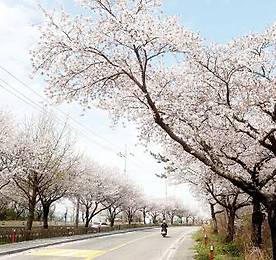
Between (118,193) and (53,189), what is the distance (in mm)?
25229

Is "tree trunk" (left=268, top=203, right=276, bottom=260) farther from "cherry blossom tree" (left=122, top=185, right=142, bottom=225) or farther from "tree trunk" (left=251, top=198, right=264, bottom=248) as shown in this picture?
"cherry blossom tree" (left=122, top=185, right=142, bottom=225)

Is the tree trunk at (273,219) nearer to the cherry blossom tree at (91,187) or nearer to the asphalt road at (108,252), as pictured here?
the asphalt road at (108,252)

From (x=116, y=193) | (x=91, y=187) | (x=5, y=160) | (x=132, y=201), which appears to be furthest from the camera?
(x=132, y=201)

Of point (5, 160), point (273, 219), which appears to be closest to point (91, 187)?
point (5, 160)

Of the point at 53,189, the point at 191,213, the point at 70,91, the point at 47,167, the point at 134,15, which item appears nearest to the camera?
the point at 134,15

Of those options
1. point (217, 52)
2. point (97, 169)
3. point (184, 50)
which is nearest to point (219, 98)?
point (217, 52)

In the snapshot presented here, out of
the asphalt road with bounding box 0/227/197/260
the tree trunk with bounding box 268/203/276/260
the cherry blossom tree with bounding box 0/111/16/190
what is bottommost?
the asphalt road with bounding box 0/227/197/260

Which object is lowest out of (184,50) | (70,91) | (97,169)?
(70,91)

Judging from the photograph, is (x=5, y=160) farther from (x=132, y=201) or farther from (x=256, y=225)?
(x=132, y=201)

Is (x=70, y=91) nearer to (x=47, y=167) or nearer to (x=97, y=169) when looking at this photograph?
(x=47, y=167)

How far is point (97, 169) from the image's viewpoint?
61344mm

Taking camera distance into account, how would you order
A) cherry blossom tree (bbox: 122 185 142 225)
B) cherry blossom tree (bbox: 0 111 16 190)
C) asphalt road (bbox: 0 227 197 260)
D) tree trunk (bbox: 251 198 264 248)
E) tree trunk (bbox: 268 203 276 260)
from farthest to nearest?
1. cherry blossom tree (bbox: 122 185 142 225)
2. cherry blossom tree (bbox: 0 111 16 190)
3. asphalt road (bbox: 0 227 197 260)
4. tree trunk (bbox: 251 198 264 248)
5. tree trunk (bbox: 268 203 276 260)

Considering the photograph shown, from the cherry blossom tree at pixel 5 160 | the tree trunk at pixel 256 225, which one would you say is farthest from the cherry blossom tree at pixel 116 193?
the tree trunk at pixel 256 225

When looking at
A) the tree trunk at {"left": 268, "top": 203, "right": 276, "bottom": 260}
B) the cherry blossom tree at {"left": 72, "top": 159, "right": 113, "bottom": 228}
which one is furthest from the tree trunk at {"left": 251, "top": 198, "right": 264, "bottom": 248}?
the cherry blossom tree at {"left": 72, "top": 159, "right": 113, "bottom": 228}
